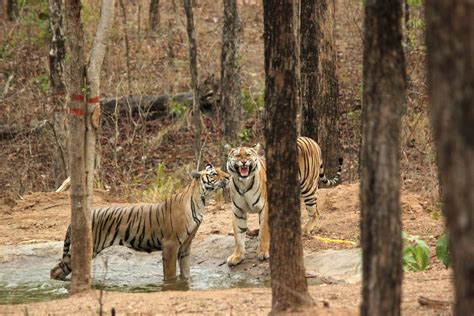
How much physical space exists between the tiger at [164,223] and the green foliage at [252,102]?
10.6 m

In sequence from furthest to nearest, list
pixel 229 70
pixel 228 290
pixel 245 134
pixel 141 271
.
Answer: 1. pixel 245 134
2. pixel 229 70
3. pixel 141 271
4. pixel 228 290

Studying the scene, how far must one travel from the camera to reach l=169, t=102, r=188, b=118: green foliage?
73.1 ft

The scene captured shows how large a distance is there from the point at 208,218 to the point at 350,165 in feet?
18.2

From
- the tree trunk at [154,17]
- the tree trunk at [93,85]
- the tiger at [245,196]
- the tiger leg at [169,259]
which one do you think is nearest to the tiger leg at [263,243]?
the tiger at [245,196]

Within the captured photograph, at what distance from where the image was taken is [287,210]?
6906mm

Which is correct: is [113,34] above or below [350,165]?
above

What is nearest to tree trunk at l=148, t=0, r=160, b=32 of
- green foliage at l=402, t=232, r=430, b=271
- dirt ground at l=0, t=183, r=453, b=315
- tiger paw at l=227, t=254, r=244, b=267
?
dirt ground at l=0, t=183, r=453, b=315

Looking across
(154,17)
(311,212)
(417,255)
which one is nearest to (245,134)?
(154,17)

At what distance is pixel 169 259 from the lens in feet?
37.4

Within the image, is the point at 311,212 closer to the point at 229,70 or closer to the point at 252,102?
the point at 229,70

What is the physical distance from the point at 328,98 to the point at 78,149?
27.4ft

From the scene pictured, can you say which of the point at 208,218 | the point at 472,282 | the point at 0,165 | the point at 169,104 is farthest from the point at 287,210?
the point at 169,104

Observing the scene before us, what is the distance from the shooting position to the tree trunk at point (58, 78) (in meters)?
17.0

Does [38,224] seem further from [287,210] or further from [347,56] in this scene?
[347,56]
